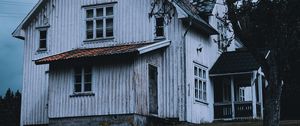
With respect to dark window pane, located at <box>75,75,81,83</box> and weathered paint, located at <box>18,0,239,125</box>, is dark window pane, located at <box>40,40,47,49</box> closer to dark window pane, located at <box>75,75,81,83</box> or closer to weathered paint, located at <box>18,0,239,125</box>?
weathered paint, located at <box>18,0,239,125</box>

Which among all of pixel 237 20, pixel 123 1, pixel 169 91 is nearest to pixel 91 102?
pixel 169 91

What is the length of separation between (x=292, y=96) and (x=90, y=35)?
15743 millimetres

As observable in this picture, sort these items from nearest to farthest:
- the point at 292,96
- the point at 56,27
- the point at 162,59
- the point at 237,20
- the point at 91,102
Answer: the point at 237,20 < the point at 91,102 < the point at 162,59 < the point at 56,27 < the point at 292,96

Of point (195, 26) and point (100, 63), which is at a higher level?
point (195, 26)

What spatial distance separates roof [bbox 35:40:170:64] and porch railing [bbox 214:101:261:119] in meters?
6.28

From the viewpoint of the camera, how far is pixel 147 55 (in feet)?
98.1

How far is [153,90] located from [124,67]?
8.40 ft

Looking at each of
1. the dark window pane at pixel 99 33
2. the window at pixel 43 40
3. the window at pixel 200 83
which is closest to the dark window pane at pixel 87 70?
the dark window pane at pixel 99 33

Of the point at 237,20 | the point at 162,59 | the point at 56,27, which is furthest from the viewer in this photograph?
the point at 56,27

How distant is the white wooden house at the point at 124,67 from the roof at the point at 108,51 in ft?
0.23

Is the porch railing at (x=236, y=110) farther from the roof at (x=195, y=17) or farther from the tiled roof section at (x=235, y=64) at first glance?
the roof at (x=195, y=17)

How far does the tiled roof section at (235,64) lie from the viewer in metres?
34.0

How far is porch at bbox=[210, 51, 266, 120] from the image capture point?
33844 millimetres

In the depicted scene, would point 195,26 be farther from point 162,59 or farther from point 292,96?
point 292,96
